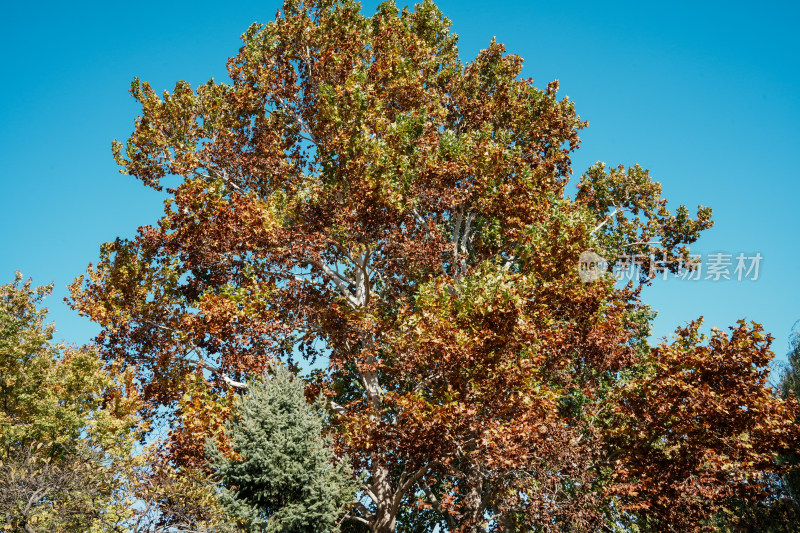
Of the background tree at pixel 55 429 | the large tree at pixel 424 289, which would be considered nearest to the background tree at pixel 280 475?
the large tree at pixel 424 289

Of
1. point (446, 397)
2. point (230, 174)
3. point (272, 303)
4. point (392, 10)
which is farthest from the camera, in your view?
point (392, 10)

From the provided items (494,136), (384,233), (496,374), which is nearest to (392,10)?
(494,136)

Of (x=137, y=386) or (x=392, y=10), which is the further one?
(x=392, y=10)

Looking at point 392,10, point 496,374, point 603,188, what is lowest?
point 496,374

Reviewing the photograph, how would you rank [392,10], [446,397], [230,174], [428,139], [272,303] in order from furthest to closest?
[392,10], [230,174], [428,139], [272,303], [446,397]

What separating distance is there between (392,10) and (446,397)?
56.9ft

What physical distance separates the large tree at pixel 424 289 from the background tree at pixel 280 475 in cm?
140

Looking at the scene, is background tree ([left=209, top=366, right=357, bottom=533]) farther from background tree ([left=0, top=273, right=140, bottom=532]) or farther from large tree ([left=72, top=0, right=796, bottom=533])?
background tree ([left=0, top=273, right=140, bottom=532])

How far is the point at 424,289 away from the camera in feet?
45.6

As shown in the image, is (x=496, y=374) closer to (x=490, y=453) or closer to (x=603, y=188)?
(x=490, y=453)

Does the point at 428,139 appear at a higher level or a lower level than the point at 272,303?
higher

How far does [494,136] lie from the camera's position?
20.7m

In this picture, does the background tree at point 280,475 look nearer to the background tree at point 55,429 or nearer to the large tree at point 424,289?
the large tree at point 424,289

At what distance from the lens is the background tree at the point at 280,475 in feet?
38.0
